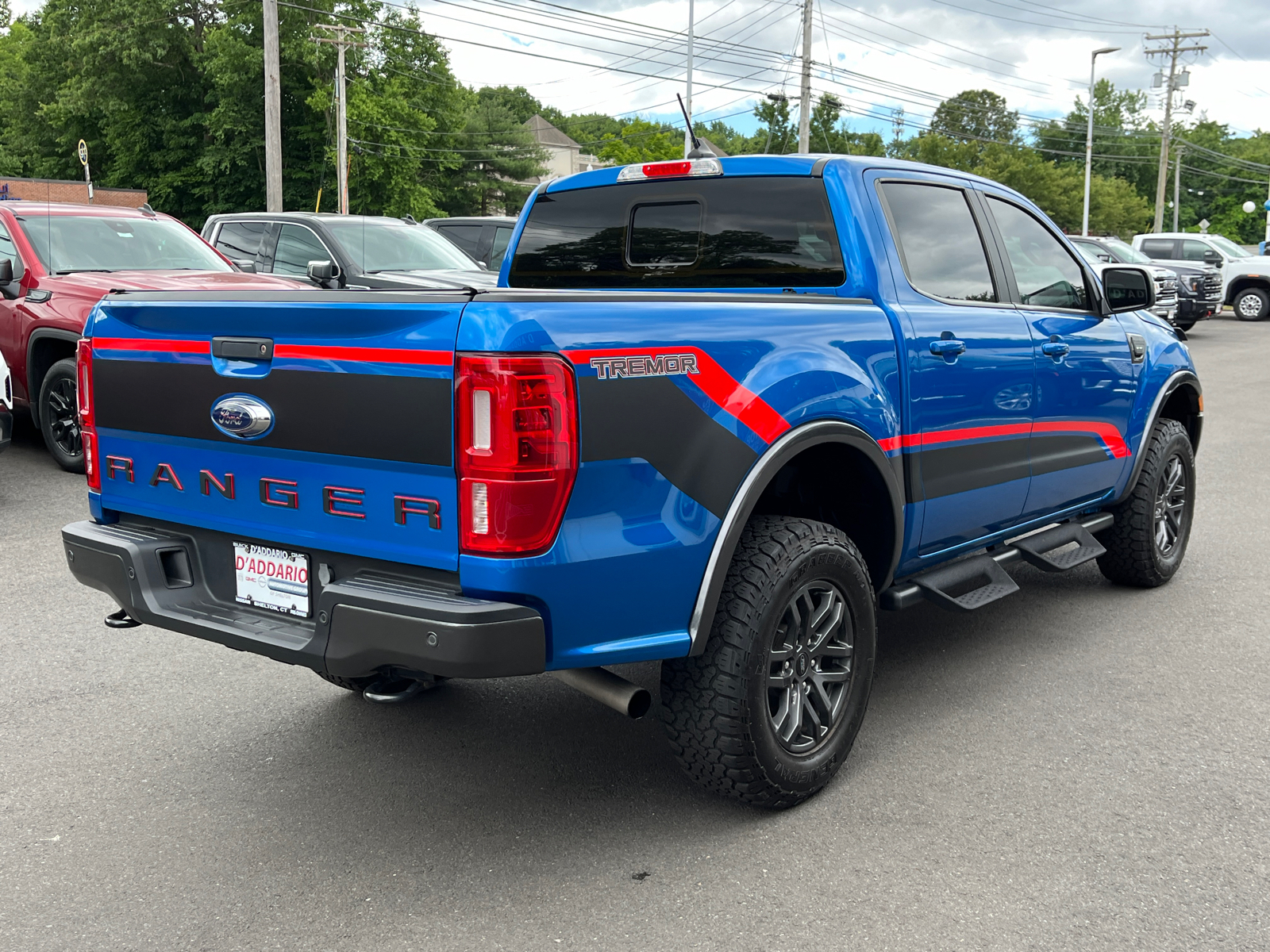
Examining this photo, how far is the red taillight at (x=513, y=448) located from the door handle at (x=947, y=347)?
175 centimetres

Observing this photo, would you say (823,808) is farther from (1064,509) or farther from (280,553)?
(1064,509)

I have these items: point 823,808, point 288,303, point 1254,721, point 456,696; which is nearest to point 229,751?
point 456,696

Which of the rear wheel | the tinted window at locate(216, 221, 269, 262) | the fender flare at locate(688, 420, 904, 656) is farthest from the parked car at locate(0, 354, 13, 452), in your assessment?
the fender flare at locate(688, 420, 904, 656)

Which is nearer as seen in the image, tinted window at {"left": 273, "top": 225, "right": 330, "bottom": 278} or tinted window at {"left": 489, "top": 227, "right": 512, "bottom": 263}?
tinted window at {"left": 273, "top": 225, "right": 330, "bottom": 278}

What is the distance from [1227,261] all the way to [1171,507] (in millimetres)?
24902

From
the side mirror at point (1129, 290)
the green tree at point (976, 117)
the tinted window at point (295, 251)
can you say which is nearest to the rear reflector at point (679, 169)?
the side mirror at point (1129, 290)

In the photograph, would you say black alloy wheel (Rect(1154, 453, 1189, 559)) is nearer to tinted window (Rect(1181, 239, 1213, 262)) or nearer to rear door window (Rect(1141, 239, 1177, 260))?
rear door window (Rect(1141, 239, 1177, 260))

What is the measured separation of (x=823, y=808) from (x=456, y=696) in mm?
1536

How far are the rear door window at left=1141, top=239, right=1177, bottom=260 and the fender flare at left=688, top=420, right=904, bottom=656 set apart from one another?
26.3 meters

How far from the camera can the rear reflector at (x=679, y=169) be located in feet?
14.2

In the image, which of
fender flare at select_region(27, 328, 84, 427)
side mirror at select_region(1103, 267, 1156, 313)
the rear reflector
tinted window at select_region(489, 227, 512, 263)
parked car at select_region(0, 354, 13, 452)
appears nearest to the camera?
the rear reflector

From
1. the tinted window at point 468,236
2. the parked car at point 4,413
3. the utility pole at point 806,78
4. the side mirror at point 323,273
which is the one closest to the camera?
the parked car at point 4,413

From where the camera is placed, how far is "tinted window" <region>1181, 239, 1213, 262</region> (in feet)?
88.9

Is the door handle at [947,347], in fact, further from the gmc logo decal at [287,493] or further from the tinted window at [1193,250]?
the tinted window at [1193,250]
